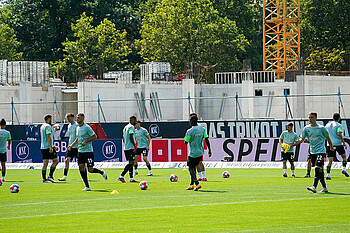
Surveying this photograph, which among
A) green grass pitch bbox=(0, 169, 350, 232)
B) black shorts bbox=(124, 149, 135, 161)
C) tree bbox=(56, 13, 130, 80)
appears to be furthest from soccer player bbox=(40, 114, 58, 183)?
tree bbox=(56, 13, 130, 80)

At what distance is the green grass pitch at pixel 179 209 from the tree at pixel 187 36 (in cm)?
5218

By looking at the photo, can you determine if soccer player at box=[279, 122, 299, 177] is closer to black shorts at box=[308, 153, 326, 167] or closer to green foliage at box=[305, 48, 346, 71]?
black shorts at box=[308, 153, 326, 167]

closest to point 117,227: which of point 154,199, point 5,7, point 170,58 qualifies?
point 154,199

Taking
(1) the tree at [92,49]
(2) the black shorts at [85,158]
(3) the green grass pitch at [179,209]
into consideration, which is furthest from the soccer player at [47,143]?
(1) the tree at [92,49]

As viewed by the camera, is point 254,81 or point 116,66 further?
point 116,66

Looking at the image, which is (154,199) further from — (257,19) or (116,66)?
(257,19)

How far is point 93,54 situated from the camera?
2990 inches

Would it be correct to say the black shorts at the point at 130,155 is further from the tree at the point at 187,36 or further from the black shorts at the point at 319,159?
the tree at the point at 187,36

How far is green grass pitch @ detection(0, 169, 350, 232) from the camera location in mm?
11977

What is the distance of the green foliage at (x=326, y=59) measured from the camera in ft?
235

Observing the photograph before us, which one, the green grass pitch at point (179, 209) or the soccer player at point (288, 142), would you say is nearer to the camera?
the green grass pitch at point (179, 209)

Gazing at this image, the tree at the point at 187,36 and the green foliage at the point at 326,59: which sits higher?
the tree at the point at 187,36

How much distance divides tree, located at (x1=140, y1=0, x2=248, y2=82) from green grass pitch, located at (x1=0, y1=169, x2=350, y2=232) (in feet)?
171

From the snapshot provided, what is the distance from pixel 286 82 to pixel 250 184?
37.3 metres
